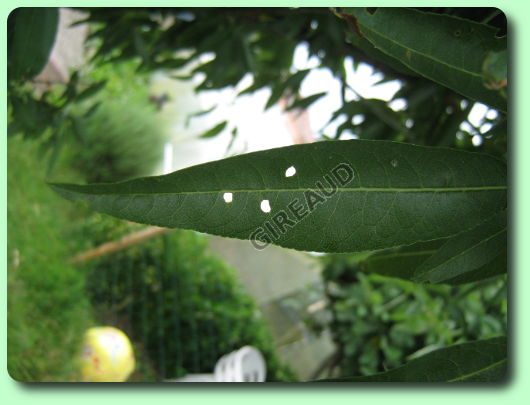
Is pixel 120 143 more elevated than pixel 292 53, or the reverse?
pixel 120 143

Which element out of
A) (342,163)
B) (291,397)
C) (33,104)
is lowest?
(291,397)

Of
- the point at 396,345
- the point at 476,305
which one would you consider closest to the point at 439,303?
the point at 476,305

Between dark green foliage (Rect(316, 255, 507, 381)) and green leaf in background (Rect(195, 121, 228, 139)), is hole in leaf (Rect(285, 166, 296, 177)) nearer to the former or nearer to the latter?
green leaf in background (Rect(195, 121, 228, 139))

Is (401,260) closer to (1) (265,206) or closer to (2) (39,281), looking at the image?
(1) (265,206)

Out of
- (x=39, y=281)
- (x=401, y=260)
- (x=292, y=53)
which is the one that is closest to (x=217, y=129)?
(x=292, y=53)

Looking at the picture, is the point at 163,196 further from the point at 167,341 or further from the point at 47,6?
the point at 167,341

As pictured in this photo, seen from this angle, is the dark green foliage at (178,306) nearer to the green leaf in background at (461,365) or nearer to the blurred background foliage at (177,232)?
the blurred background foliage at (177,232)
